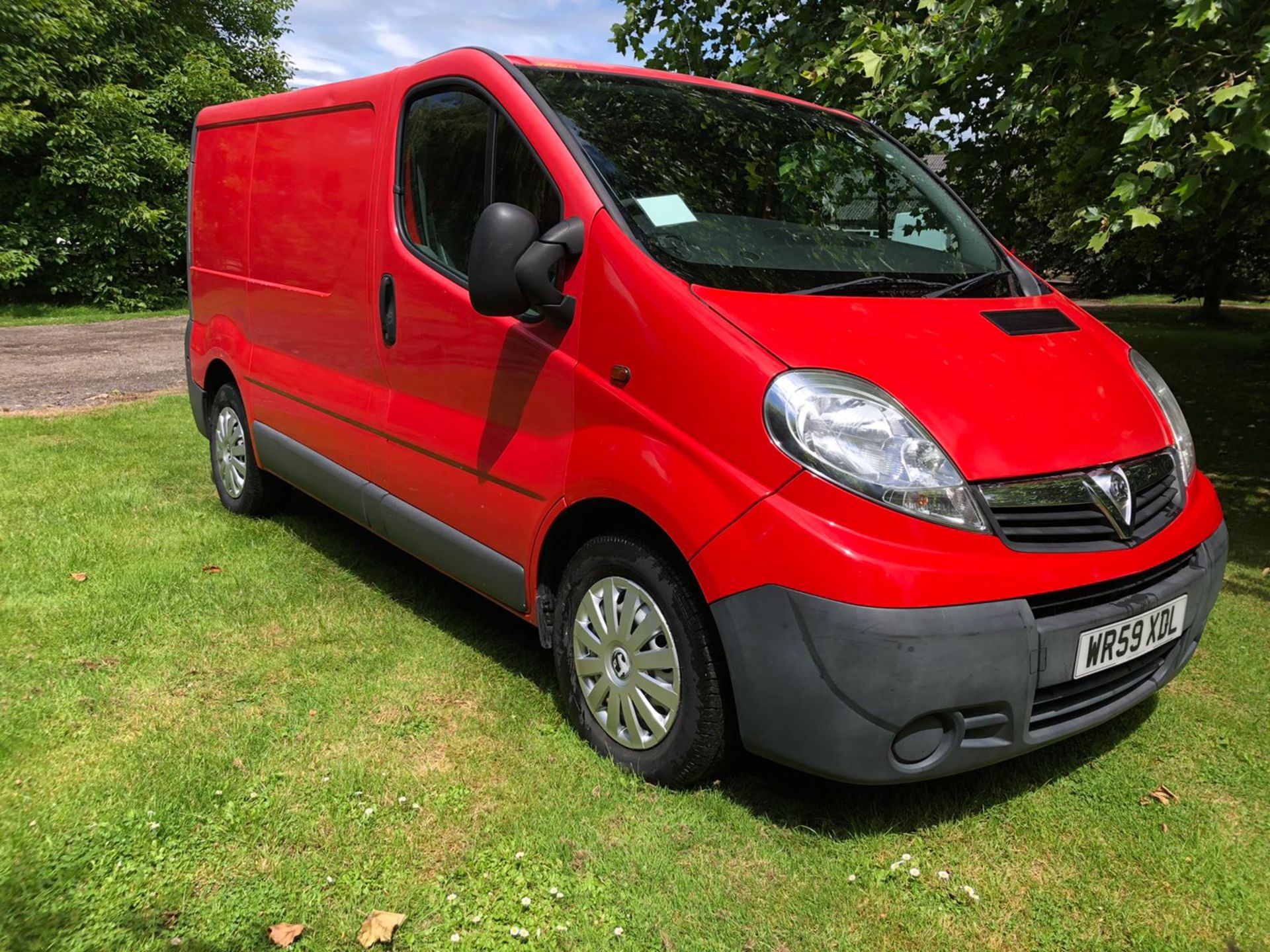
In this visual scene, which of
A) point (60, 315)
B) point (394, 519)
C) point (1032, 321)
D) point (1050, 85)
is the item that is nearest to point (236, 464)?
point (394, 519)

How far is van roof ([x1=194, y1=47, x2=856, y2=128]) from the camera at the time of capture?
11.0 ft

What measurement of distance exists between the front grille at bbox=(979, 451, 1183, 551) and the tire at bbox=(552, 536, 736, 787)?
795 mm

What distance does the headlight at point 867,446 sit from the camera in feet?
7.47

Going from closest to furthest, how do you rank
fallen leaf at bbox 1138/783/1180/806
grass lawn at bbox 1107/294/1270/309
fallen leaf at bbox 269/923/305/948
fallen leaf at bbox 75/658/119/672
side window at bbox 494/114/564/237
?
fallen leaf at bbox 269/923/305/948, fallen leaf at bbox 1138/783/1180/806, side window at bbox 494/114/564/237, fallen leaf at bbox 75/658/119/672, grass lawn at bbox 1107/294/1270/309

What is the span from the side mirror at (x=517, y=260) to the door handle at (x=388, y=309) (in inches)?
35.0

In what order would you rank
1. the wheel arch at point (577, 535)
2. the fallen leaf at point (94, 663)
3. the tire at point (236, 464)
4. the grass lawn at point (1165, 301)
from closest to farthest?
1. the wheel arch at point (577, 535)
2. the fallen leaf at point (94, 663)
3. the tire at point (236, 464)
4. the grass lawn at point (1165, 301)

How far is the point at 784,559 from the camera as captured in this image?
228 cm

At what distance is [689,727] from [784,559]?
0.63m

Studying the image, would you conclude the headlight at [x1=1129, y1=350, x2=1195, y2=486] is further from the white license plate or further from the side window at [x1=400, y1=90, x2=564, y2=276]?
the side window at [x1=400, y1=90, x2=564, y2=276]

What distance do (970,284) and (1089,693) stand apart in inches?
52.6

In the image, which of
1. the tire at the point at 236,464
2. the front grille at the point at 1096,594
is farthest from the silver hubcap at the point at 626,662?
the tire at the point at 236,464

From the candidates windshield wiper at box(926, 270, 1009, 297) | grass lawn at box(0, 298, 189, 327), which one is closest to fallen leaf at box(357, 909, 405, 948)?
windshield wiper at box(926, 270, 1009, 297)

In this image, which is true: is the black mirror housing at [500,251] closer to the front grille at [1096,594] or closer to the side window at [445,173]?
the side window at [445,173]

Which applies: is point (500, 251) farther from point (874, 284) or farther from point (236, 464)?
point (236, 464)
